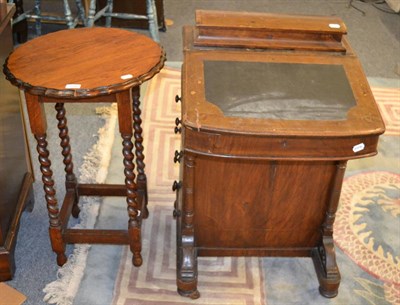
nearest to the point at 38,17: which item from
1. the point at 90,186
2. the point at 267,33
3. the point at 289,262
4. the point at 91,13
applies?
the point at 91,13

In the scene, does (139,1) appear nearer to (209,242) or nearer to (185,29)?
(185,29)

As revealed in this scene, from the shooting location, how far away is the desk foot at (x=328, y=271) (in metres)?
1.97

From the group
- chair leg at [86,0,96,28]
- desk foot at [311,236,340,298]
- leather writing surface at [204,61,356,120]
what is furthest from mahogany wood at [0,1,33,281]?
chair leg at [86,0,96,28]

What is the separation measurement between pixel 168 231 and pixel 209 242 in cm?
29

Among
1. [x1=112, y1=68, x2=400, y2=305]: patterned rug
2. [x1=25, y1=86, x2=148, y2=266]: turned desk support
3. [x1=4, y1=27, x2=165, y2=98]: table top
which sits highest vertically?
[x1=4, y1=27, x2=165, y2=98]: table top

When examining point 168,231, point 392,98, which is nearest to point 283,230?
point 168,231

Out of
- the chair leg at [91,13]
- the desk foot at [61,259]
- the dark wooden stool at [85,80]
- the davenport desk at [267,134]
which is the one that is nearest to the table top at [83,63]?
the dark wooden stool at [85,80]

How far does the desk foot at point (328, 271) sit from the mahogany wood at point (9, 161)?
1.12 metres

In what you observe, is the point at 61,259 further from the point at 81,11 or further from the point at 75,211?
the point at 81,11

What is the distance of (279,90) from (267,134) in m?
0.23

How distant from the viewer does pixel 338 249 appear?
2221 millimetres

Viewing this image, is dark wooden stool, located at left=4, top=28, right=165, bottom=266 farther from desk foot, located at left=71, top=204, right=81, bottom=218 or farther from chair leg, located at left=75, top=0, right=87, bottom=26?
chair leg, located at left=75, top=0, right=87, bottom=26

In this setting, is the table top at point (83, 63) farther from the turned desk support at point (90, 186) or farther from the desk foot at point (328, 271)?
the desk foot at point (328, 271)

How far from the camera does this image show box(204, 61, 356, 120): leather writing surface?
1587mm
